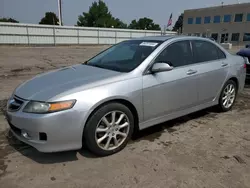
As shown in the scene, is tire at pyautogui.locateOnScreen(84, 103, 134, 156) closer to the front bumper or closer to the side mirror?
the front bumper

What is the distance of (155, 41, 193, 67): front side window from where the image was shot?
326 centimetres

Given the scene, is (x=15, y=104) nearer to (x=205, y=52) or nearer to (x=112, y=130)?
(x=112, y=130)

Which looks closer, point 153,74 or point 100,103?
point 100,103

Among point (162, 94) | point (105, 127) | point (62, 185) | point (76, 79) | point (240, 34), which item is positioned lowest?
point (62, 185)

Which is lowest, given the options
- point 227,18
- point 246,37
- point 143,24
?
point 246,37

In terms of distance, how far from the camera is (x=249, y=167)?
8.45 feet

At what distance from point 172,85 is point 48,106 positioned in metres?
1.77

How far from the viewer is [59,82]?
2.77 meters

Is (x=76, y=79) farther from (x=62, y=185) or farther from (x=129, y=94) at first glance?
(x=62, y=185)

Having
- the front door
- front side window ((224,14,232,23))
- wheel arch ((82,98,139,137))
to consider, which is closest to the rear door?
the front door

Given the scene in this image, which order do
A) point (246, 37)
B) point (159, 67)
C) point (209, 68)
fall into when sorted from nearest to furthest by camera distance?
point (159, 67), point (209, 68), point (246, 37)

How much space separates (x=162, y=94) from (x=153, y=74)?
0.32 m

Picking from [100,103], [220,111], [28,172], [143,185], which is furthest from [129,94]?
[220,111]

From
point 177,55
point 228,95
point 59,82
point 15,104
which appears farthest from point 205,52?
point 15,104
